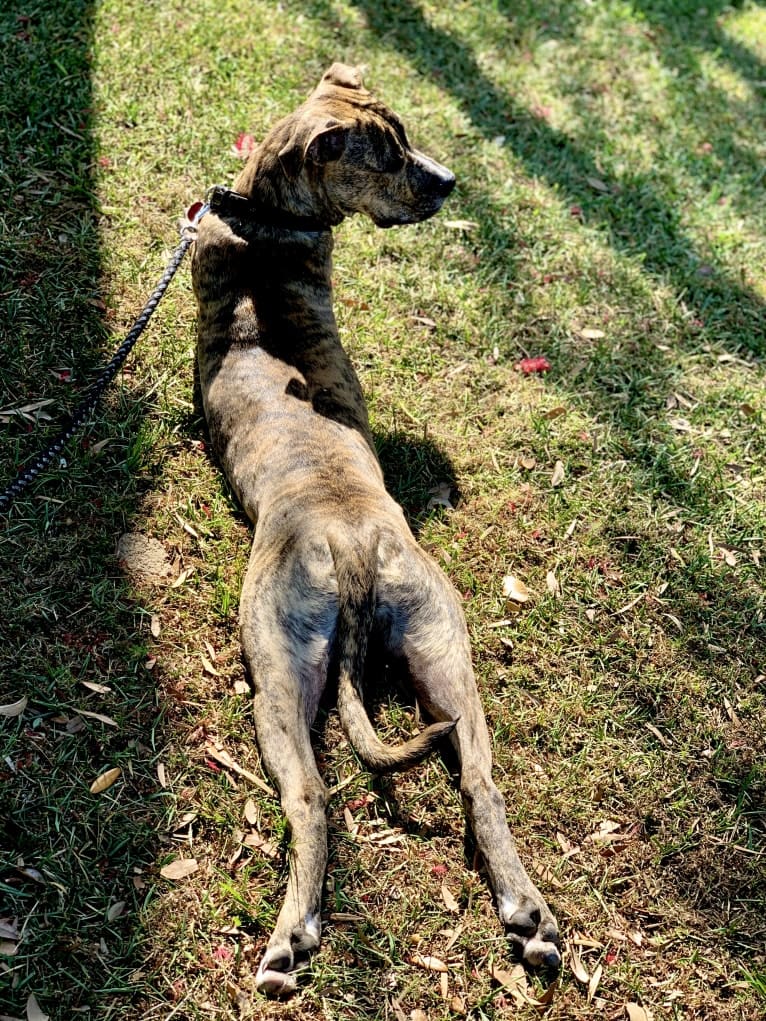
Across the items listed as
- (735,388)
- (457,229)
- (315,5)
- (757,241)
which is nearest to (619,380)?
(735,388)

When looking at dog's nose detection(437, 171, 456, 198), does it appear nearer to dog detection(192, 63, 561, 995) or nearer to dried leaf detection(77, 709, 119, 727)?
dog detection(192, 63, 561, 995)

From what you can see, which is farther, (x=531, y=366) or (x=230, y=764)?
(x=531, y=366)

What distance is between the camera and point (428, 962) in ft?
10.8

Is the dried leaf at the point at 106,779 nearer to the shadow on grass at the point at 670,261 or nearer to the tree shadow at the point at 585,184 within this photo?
the shadow on grass at the point at 670,261

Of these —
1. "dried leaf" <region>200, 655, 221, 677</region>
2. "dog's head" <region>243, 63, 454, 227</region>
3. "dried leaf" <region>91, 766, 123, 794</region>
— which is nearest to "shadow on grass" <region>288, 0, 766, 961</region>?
"dog's head" <region>243, 63, 454, 227</region>

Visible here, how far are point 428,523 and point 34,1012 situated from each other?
8.73ft

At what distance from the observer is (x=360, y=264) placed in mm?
5762

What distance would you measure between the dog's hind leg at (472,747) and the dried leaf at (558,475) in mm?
1363

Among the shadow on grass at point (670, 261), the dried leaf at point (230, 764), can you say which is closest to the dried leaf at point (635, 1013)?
the shadow on grass at point (670, 261)

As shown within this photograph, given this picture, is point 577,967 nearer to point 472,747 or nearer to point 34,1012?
point 472,747

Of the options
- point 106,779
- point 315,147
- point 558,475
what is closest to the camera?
point 106,779

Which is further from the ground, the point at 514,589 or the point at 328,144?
the point at 328,144

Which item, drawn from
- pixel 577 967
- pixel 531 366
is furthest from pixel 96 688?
pixel 531 366

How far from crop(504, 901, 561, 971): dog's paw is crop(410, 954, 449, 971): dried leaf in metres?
0.27
